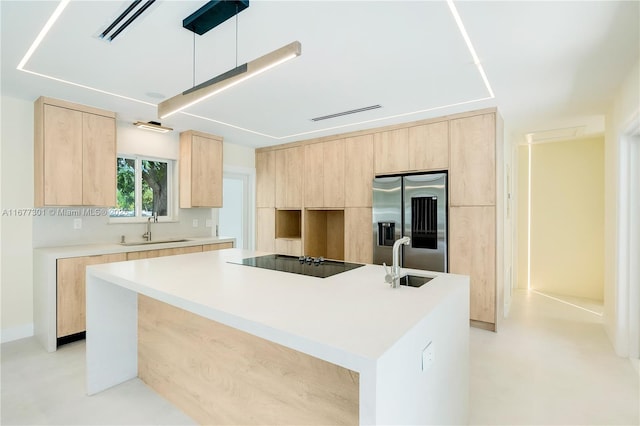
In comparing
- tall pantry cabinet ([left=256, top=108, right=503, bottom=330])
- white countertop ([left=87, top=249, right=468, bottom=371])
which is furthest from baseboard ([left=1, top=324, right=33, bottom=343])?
tall pantry cabinet ([left=256, top=108, right=503, bottom=330])

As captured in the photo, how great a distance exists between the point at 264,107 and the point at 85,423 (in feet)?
9.88

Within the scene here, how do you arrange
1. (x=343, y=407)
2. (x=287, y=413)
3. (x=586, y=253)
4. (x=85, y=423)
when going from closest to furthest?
(x=343, y=407) → (x=287, y=413) → (x=85, y=423) → (x=586, y=253)

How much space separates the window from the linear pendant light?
2521mm

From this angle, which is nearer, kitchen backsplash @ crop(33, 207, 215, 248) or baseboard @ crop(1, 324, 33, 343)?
baseboard @ crop(1, 324, 33, 343)

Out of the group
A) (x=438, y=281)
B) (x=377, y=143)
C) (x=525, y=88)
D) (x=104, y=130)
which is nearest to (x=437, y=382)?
(x=438, y=281)

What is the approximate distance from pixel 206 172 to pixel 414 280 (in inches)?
147

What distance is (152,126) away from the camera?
160 inches

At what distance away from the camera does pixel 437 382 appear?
1.42m

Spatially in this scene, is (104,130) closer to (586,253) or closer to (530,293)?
(530,293)

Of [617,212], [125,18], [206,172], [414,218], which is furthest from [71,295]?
[617,212]

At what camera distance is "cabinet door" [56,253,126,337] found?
10.1 ft

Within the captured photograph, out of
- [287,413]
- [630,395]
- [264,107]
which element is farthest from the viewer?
[264,107]

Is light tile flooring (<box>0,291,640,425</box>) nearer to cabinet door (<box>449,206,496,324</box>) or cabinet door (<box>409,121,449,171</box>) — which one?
cabinet door (<box>449,206,496,324</box>)

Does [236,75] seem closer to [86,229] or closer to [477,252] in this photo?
[477,252]
